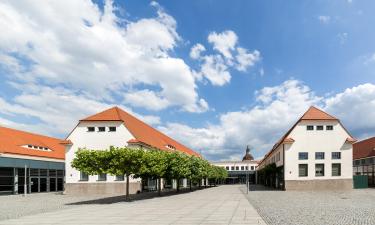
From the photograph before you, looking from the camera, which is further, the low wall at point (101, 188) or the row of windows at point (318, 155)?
the row of windows at point (318, 155)

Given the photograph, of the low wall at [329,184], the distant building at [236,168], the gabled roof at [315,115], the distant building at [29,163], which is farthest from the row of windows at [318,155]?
the distant building at [236,168]

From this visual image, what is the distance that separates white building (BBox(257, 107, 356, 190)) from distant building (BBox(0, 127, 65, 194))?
33.0 m

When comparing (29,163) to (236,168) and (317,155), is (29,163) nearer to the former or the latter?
(317,155)

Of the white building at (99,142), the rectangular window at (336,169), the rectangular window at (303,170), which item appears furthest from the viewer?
the rectangular window at (303,170)

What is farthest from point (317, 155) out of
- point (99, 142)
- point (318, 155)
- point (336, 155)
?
point (99, 142)

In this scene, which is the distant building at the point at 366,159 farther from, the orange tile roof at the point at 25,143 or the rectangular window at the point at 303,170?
the orange tile roof at the point at 25,143

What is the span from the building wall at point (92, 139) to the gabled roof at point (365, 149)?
148ft

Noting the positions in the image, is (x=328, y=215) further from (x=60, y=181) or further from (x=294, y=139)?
(x=60, y=181)

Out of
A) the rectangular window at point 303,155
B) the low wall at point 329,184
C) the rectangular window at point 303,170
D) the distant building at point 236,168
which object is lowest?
the distant building at point 236,168

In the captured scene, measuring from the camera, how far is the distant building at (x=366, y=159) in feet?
218

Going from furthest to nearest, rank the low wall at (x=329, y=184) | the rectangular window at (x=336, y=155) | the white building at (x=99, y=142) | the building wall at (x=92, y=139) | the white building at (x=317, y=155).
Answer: the rectangular window at (x=336, y=155) < the white building at (x=317, y=155) < the low wall at (x=329, y=184) < the building wall at (x=92, y=139) < the white building at (x=99, y=142)

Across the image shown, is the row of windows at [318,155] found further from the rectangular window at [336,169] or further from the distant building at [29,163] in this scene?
the distant building at [29,163]

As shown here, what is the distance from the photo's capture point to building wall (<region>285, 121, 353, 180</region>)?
177 ft

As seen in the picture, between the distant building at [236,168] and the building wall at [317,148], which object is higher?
the building wall at [317,148]
